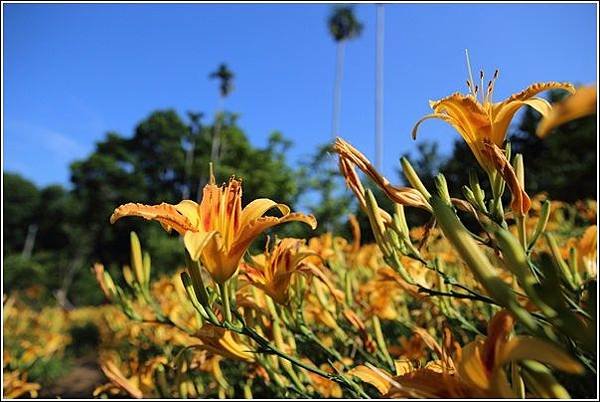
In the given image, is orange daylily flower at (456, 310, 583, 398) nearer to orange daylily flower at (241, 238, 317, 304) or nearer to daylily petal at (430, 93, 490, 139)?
daylily petal at (430, 93, 490, 139)

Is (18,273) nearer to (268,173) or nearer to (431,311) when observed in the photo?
(268,173)

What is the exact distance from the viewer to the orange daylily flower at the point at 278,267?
0.93m

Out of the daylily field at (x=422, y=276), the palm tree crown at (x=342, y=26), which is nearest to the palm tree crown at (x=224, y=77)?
the palm tree crown at (x=342, y=26)

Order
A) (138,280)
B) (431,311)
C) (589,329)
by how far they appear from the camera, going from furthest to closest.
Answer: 1. (431,311)
2. (138,280)
3. (589,329)

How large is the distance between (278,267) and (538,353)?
0.60m

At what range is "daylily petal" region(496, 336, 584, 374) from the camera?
0.39m

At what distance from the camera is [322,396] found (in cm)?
135

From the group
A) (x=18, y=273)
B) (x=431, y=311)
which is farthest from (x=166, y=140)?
(x=431, y=311)

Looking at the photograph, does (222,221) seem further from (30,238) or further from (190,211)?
(30,238)

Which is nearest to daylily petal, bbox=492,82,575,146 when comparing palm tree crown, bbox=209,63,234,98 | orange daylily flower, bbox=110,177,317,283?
orange daylily flower, bbox=110,177,317,283

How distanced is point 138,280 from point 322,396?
0.63 meters

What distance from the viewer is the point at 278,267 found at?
939 millimetres

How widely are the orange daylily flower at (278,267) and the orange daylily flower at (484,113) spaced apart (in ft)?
1.12

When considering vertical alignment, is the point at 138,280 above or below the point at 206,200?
below
